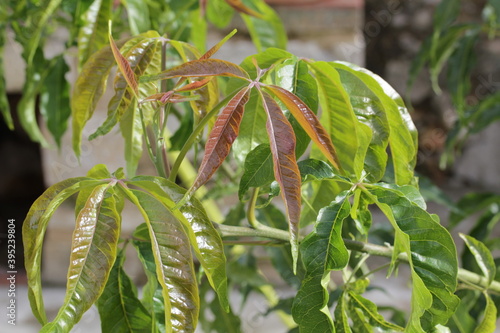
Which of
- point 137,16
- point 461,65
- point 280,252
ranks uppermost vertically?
point 137,16

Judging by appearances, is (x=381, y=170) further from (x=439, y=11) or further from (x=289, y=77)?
(x=439, y=11)

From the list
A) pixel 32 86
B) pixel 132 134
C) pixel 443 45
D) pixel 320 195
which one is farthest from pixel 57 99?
pixel 443 45

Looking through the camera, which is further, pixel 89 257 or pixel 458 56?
pixel 458 56

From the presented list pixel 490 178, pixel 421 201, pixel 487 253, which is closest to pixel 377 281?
pixel 490 178

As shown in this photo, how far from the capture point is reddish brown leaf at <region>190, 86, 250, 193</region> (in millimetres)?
313

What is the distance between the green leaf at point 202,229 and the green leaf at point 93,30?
0.90 ft

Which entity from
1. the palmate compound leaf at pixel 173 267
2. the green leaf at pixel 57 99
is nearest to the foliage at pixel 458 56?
the green leaf at pixel 57 99

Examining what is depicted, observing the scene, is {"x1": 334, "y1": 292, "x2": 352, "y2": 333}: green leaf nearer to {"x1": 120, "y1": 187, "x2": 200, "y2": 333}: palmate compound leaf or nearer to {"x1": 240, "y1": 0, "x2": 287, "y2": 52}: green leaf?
{"x1": 120, "y1": 187, "x2": 200, "y2": 333}: palmate compound leaf

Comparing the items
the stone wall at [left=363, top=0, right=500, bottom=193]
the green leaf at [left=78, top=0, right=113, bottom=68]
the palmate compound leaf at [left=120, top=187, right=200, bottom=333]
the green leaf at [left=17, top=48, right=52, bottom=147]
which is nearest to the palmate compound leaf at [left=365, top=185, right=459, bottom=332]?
the palmate compound leaf at [left=120, top=187, right=200, bottom=333]

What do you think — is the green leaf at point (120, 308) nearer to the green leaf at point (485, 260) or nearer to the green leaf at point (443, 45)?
the green leaf at point (485, 260)

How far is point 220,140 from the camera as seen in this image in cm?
32

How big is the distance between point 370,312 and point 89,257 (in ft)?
0.63

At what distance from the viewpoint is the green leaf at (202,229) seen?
Answer: 13.3 inches

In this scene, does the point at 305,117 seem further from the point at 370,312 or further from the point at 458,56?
the point at 458,56
